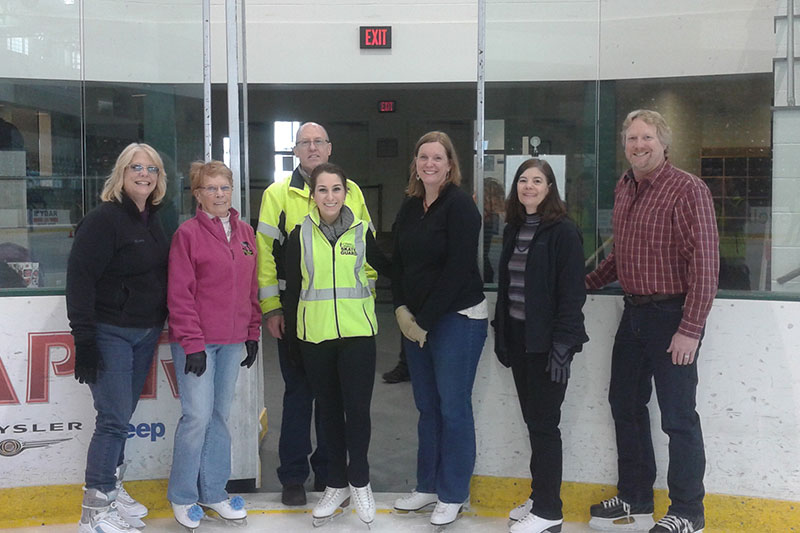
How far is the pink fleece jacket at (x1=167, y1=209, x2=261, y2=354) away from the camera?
2748mm

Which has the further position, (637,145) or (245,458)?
(245,458)

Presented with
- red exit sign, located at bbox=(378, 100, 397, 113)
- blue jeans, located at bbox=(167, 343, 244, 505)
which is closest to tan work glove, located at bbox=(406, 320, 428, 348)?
blue jeans, located at bbox=(167, 343, 244, 505)

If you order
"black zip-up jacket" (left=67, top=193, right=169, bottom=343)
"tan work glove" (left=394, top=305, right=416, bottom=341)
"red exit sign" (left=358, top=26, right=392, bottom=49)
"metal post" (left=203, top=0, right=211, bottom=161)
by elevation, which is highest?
"red exit sign" (left=358, top=26, right=392, bottom=49)

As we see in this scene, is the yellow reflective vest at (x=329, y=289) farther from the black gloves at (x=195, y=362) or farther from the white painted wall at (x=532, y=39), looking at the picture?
the white painted wall at (x=532, y=39)

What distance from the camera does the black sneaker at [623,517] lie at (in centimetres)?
294

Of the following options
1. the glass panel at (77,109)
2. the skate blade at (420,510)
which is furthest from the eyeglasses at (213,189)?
the skate blade at (420,510)

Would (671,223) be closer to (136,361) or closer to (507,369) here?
(507,369)

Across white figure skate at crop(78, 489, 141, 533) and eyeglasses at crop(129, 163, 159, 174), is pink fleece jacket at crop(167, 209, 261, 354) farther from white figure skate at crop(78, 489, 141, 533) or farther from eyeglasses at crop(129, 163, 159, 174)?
white figure skate at crop(78, 489, 141, 533)

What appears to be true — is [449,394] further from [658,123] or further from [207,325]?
[658,123]

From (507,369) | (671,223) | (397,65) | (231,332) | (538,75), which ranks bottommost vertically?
(507,369)

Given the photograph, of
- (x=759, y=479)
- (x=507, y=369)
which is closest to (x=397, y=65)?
(x=507, y=369)

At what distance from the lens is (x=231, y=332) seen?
9.36 ft

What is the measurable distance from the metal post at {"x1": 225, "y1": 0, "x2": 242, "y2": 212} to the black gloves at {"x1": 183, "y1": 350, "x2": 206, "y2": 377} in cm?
77

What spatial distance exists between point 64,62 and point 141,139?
500 millimetres
